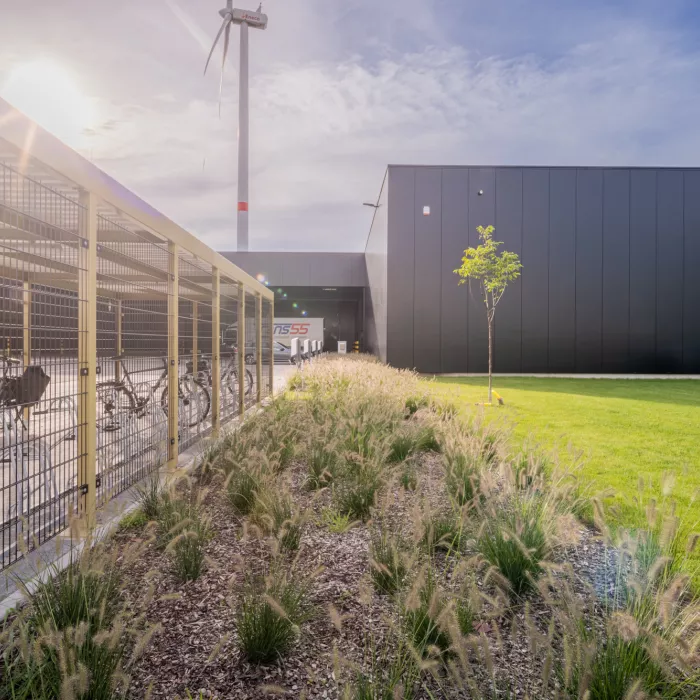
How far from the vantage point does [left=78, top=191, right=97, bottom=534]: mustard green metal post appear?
3199mm

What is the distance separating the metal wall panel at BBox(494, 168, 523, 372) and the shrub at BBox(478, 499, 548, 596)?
15772 millimetres

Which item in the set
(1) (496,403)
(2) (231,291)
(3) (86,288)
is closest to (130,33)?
(2) (231,291)

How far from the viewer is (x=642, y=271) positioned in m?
18.2

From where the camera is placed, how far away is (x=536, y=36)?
18391mm

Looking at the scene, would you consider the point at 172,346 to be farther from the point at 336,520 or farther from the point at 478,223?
the point at 478,223

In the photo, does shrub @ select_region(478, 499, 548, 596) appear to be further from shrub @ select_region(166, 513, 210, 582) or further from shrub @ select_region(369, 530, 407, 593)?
shrub @ select_region(166, 513, 210, 582)

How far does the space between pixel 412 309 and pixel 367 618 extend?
628 inches

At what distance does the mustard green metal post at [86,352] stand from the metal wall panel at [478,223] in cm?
→ 1567

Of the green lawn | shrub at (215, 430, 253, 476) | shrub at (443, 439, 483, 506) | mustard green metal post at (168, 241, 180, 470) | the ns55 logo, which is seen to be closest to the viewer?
shrub at (443, 439, 483, 506)

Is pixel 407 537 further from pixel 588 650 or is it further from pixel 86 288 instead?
pixel 86 288

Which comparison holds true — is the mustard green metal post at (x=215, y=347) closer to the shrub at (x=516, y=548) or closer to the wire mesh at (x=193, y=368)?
the wire mesh at (x=193, y=368)

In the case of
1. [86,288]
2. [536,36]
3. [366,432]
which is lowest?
[366,432]

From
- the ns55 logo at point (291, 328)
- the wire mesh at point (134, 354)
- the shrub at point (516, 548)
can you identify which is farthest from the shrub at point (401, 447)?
the ns55 logo at point (291, 328)

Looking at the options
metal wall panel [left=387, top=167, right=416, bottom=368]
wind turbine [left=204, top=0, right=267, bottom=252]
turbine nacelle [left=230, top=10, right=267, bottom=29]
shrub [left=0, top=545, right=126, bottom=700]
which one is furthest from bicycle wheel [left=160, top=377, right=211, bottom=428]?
turbine nacelle [left=230, top=10, right=267, bottom=29]
